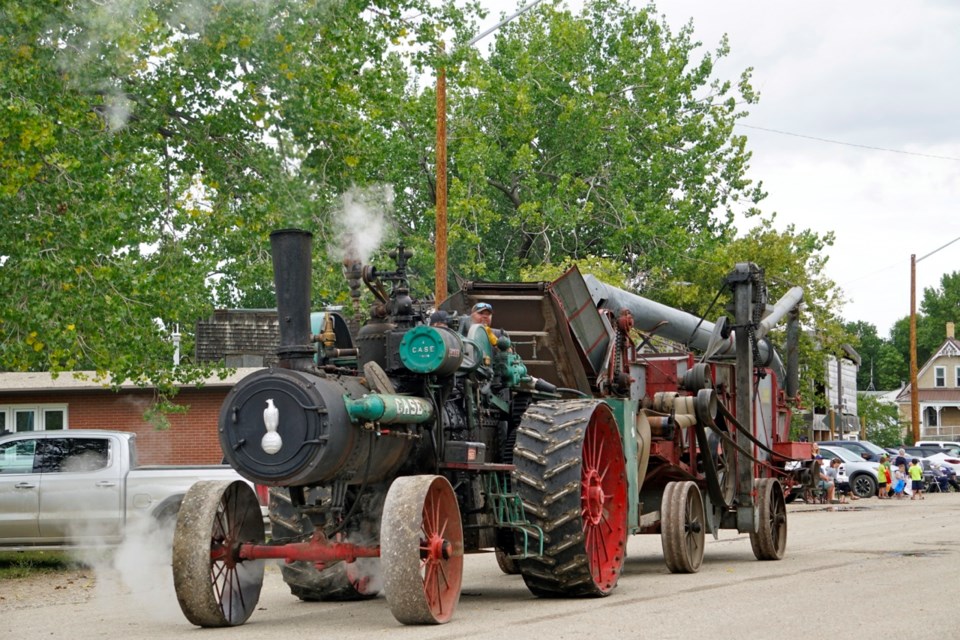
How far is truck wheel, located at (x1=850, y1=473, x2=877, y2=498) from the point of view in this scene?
37.8 metres

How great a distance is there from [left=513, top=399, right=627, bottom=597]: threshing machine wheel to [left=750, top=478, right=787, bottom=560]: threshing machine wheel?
157 inches

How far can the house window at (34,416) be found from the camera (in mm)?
28766

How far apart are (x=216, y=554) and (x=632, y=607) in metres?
3.06

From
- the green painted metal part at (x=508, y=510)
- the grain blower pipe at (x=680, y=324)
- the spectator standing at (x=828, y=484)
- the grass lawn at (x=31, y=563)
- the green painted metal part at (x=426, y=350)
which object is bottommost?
the grass lawn at (x=31, y=563)

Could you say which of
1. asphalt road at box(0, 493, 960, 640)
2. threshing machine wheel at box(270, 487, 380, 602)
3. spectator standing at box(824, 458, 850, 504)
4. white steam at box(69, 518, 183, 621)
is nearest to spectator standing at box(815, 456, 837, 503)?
spectator standing at box(824, 458, 850, 504)

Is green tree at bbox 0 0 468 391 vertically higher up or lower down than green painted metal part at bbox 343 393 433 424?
higher up

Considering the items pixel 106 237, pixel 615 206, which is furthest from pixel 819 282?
pixel 106 237

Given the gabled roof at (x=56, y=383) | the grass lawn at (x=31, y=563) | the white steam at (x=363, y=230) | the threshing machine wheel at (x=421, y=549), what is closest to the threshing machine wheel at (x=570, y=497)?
the threshing machine wheel at (x=421, y=549)

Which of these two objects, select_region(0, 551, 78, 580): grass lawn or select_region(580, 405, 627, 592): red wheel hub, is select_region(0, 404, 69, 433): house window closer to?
select_region(0, 551, 78, 580): grass lawn

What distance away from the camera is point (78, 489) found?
16.2 metres

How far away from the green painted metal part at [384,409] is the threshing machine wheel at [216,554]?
1191 mm

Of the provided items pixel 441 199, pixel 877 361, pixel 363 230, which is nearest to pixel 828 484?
pixel 441 199

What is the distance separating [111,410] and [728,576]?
737 inches

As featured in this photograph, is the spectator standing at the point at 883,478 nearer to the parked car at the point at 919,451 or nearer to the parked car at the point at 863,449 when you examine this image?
the parked car at the point at 863,449
